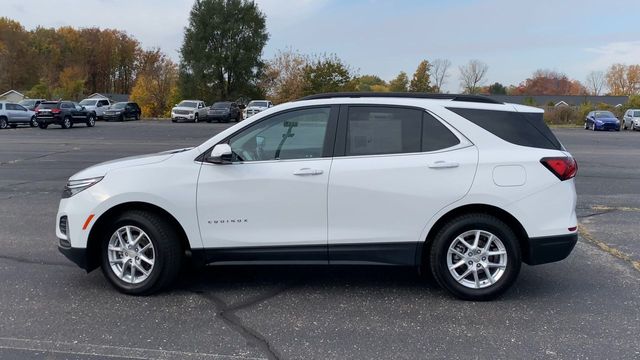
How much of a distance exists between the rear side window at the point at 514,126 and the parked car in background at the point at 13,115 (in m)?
35.9

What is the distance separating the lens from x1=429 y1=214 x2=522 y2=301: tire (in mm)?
4578

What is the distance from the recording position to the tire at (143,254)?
15.3 feet

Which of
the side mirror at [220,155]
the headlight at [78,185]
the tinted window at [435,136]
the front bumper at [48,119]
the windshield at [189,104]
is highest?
the windshield at [189,104]

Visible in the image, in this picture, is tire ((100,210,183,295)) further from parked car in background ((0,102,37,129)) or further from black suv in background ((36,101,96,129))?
parked car in background ((0,102,37,129))

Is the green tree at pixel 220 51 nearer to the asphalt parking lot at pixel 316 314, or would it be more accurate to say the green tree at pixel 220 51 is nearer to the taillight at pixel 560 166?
the asphalt parking lot at pixel 316 314

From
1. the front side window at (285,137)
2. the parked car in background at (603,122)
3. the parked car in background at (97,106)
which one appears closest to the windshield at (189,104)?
the parked car in background at (97,106)

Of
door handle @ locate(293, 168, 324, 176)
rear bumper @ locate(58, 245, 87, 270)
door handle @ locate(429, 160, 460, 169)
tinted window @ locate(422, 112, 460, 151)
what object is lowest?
rear bumper @ locate(58, 245, 87, 270)

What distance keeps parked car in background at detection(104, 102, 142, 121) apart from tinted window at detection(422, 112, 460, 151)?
149ft

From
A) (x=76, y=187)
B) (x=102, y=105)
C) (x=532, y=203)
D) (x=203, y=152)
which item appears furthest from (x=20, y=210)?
(x=102, y=105)

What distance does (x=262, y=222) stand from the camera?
4613 millimetres

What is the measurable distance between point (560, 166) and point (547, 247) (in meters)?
0.69

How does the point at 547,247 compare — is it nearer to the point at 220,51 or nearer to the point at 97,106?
the point at 97,106

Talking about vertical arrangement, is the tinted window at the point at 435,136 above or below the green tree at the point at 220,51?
below

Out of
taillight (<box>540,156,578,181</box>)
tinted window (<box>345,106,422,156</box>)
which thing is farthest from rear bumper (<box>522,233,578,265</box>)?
tinted window (<box>345,106,422,156</box>)
